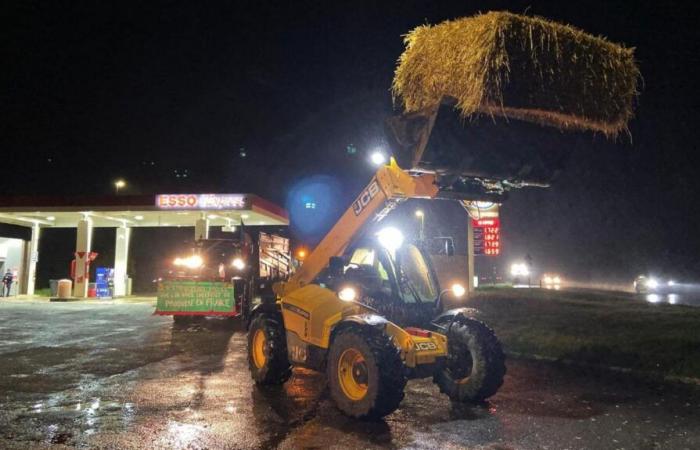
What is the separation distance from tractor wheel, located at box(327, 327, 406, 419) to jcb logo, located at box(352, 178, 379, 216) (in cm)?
173

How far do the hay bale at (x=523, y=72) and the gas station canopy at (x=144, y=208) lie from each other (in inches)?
716

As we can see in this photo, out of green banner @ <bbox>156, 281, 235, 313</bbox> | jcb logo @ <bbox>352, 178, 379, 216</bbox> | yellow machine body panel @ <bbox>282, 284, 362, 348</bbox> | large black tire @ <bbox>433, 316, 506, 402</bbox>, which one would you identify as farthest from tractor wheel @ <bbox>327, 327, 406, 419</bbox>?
green banner @ <bbox>156, 281, 235, 313</bbox>

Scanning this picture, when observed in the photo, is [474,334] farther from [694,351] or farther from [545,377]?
[694,351]

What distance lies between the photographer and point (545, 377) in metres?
10.1

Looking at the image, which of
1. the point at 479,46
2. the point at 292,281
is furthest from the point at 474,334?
the point at 479,46

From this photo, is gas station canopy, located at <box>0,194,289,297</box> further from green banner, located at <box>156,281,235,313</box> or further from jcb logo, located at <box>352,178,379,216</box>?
jcb logo, located at <box>352,178,379,216</box>

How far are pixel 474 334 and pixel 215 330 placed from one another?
35.7 feet

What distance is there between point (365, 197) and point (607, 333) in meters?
8.70

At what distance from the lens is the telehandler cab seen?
6.88 m

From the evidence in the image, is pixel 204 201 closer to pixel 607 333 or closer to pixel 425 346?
pixel 607 333

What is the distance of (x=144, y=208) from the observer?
28250 mm

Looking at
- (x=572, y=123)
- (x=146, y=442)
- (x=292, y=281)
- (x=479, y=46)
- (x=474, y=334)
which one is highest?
(x=479, y=46)

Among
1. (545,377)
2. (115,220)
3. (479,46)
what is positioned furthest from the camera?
(115,220)

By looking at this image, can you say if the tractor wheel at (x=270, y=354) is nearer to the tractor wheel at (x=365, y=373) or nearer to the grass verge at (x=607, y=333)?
the tractor wheel at (x=365, y=373)
